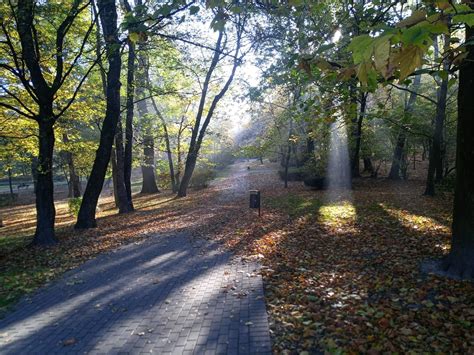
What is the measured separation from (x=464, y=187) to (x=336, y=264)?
254cm

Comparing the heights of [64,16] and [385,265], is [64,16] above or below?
above

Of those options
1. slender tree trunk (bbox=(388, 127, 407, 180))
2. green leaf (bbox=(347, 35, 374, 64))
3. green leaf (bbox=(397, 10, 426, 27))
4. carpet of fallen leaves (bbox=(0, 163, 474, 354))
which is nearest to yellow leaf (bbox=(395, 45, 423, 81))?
green leaf (bbox=(397, 10, 426, 27))

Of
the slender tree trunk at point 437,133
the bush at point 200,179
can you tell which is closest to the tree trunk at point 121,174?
the bush at point 200,179

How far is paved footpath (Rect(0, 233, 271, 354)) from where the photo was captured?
13.1 feet

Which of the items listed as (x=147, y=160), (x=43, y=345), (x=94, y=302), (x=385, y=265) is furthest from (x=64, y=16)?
(x=147, y=160)

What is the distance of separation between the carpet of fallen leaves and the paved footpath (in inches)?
17.5

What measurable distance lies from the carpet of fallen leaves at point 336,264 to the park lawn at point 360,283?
2 cm

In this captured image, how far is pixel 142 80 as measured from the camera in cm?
1614

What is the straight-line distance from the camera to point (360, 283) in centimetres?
520

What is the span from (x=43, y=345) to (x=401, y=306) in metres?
4.75

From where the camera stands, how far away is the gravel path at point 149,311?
13.1 feet

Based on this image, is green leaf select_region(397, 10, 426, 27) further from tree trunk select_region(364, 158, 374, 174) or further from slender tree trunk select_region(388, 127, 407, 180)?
tree trunk select_region(364, 158, 374, 174)

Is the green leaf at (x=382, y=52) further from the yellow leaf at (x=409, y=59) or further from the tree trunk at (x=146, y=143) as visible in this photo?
the tree trunk at (x=146, y=143)

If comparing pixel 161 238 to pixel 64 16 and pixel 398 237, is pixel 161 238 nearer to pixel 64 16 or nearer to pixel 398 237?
pixel 398 237
